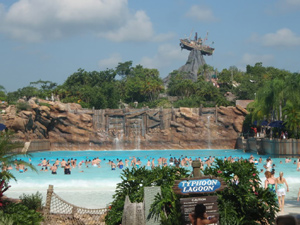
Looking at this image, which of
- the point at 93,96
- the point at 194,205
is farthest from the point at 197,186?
the point at 93,96

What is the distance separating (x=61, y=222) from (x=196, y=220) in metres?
5.65

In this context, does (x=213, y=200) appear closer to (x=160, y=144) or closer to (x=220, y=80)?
(x=160, y=144)

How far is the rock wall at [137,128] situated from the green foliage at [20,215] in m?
48.1

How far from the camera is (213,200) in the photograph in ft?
24.6

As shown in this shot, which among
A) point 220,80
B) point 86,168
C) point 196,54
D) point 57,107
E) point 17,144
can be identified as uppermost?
point 196,54

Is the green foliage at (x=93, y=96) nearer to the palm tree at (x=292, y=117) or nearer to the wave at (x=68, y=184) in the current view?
the palm tree at (x=292, y=117)

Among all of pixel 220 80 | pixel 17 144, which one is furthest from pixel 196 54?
pixel 17 144

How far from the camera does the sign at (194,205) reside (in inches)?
291

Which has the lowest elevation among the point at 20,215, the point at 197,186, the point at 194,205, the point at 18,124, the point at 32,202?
the point at 32,202

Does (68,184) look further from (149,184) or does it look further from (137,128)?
(137,128)

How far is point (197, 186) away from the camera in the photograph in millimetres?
7551

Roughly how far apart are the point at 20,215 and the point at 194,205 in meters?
4.07

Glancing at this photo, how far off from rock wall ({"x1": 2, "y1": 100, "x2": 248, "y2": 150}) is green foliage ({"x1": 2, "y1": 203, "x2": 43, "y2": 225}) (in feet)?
158

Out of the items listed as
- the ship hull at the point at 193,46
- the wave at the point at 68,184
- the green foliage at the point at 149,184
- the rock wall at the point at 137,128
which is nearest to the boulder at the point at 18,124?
the rock wall at the point at 137,128
